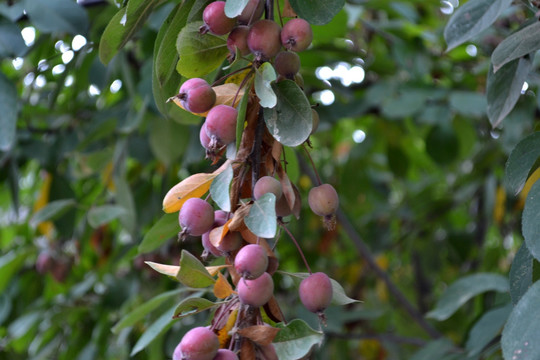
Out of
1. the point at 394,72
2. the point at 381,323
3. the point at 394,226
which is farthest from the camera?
the point at 394,226

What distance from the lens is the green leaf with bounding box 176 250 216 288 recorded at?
0.47m

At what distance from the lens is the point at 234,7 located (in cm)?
48

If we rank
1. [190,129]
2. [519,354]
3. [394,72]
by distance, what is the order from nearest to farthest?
1. [519,354]
2. [190,129]
3. [394,72]

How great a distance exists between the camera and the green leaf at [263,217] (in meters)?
0.44

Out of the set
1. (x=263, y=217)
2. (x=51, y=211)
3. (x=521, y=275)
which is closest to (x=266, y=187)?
(x=263, y=217)

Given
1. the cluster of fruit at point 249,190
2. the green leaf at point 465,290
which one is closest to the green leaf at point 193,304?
the cluster of fruit at point 249,190

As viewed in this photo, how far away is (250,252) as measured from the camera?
0.45 metres

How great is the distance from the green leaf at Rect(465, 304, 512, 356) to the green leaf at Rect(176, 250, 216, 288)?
53 cm

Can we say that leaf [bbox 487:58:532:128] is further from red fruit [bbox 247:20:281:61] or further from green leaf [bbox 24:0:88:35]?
green leaf [bbox 24:0:88:35]

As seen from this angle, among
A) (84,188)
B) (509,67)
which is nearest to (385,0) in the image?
(509,67)

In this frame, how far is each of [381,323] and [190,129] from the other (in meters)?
0.75

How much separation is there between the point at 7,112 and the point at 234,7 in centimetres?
51

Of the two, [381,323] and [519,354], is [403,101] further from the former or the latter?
[519,354]

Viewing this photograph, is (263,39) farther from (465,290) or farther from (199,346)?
(465,290)
